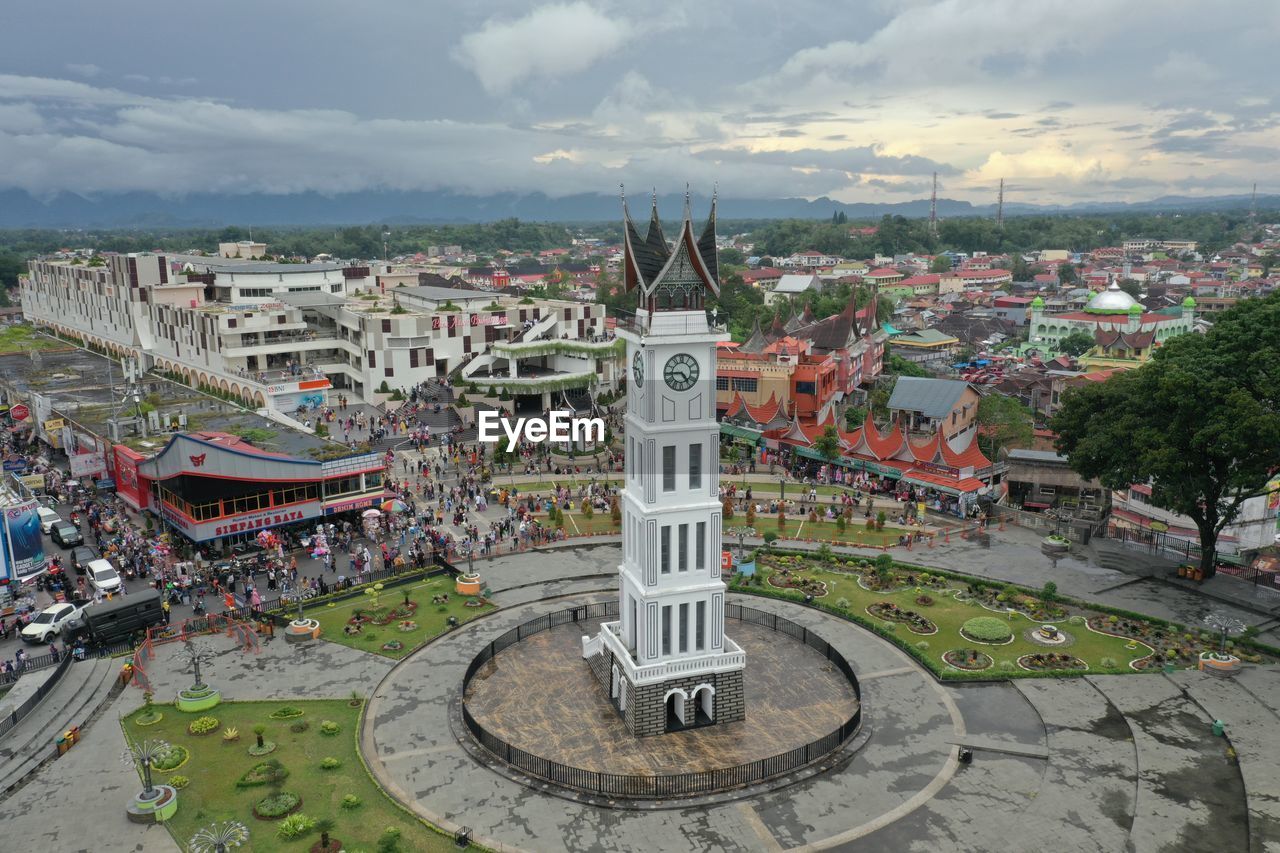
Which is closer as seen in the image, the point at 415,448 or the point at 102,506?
the point at 102,506

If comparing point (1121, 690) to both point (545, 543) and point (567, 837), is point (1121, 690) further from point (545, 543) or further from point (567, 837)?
point (545, 543)

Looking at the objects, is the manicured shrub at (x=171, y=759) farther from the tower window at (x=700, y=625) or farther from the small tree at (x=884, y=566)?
the small tree at (x=884, y=566)

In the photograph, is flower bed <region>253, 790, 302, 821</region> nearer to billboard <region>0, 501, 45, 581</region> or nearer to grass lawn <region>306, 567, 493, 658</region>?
grass lawn <region>306, 567, 493, 658</region>

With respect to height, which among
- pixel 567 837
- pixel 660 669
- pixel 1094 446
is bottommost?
pixel 567 837

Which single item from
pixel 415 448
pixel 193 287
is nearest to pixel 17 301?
pixel 193 287

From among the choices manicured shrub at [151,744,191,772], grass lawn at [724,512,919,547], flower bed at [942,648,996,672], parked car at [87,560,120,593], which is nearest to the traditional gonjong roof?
flower bed at [942,648,996,672]

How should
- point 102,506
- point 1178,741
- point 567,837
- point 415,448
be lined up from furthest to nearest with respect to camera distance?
1. point 415,448
2. point 102,506
3. point 1178,741
4. point 567,837
